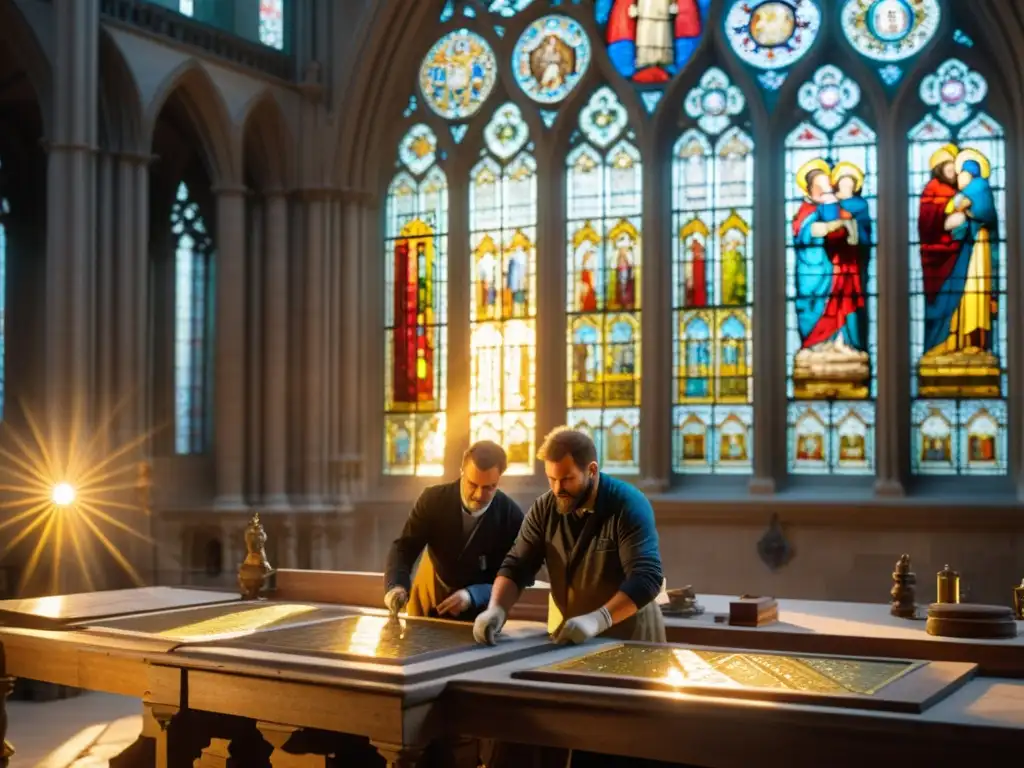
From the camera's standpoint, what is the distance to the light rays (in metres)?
10.1

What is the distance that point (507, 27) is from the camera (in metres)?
12.5

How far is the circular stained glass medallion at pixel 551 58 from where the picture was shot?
40.1 ft

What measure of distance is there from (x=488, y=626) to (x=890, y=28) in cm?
842

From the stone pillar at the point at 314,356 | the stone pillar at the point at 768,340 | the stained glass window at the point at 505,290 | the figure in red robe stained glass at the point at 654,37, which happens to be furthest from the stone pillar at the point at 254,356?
the stone pillar at the point at 768,340

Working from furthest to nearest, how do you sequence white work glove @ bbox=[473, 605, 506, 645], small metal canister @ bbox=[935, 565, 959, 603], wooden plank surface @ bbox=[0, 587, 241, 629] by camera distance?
small metal canister @ bbox=[935, 565, 959, 603] → wooden plank surface @ bbox=[0, 587, 241, 629] → white work glove @ bbox=[473, 605, 506, 645]

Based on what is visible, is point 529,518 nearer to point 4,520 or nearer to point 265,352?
point 4,520

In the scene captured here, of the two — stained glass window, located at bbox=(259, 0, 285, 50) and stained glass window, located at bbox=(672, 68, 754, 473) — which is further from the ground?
stained glass window, located at bbox=(259, 0, 285, 50)

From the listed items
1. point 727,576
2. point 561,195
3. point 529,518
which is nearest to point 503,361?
point 561,195

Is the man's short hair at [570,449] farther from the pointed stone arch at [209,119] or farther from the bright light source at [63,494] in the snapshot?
the pointed stone arch at [209,119]

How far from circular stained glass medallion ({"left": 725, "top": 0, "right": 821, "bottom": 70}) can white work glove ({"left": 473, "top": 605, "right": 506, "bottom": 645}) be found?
26.8ft

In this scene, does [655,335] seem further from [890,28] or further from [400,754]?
[400,754]

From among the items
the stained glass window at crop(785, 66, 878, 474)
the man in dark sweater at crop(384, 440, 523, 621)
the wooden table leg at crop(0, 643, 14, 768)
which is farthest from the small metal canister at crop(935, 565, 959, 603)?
the stained glass window at crop(785, 66, 878, 474)

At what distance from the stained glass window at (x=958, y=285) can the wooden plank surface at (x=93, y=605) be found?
6584 mm

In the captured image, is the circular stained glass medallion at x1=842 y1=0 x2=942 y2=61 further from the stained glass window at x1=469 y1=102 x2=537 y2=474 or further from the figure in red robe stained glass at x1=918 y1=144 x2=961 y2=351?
the stained glass window at x1=469 y1=102 x2=537 y2=474
